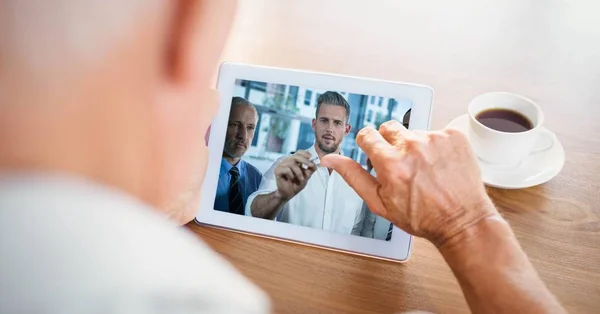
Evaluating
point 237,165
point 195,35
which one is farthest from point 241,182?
point 195,35

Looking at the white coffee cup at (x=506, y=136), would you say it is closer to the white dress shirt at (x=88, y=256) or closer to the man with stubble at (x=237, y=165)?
the man with stubble at (x=237, y=165)

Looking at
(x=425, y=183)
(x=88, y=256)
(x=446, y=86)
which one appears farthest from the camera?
(x=446, y=86)

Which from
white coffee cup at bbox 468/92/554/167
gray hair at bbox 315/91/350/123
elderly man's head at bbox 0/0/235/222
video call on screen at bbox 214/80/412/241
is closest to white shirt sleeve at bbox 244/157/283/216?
video call on screen at bbox 214/80/412/241

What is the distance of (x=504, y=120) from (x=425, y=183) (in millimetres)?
163

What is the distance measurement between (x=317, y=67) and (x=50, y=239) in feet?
2.12

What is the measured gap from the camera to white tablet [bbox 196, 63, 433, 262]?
78cm

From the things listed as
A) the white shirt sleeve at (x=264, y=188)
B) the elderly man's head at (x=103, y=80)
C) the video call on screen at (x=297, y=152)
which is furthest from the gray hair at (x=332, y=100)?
the elderly man's head at (x=103, y=80)

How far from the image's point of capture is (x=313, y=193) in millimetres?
791

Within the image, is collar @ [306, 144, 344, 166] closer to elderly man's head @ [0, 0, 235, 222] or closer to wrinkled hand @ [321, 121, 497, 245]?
wrinkled hand @ [321, 121, 497, 245]

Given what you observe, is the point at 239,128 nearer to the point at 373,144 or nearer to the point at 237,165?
the point at 237,165

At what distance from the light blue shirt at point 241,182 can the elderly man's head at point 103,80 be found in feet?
1.20

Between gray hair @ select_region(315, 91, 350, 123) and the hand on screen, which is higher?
gray hair @ select_region(315, 91, 350, 123)

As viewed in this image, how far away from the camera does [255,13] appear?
1013mm

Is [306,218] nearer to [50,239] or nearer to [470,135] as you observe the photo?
[470,135]
